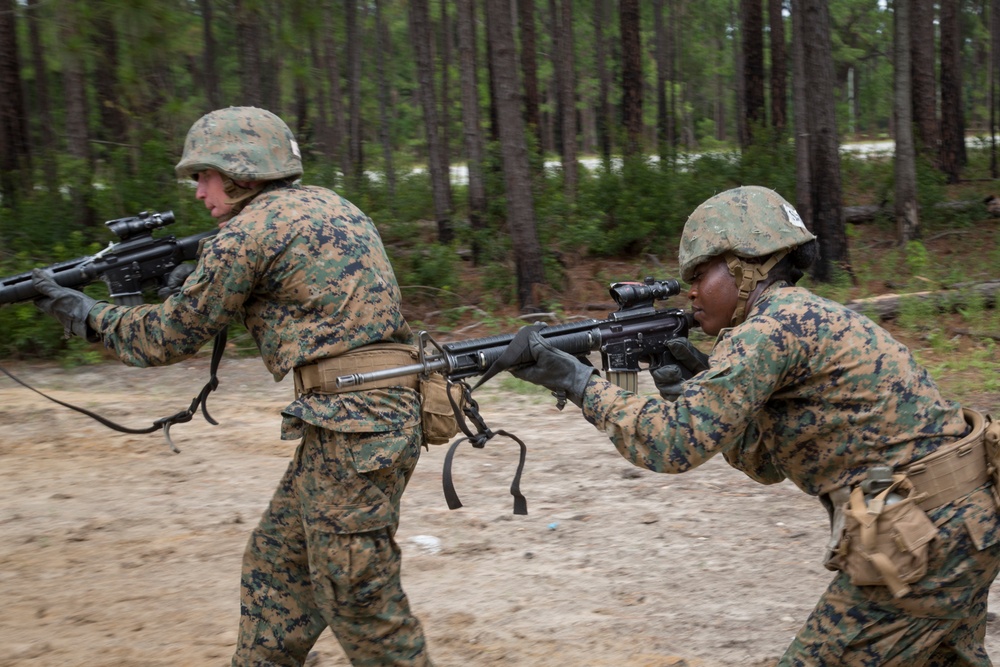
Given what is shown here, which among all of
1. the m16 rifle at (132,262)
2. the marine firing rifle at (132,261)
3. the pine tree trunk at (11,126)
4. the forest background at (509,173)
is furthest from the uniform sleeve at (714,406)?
the pine tree trunk at (11,126)

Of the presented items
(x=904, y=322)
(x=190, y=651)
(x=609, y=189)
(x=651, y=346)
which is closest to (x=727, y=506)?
(x=651, y=346)

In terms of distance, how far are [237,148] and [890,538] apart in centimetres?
245

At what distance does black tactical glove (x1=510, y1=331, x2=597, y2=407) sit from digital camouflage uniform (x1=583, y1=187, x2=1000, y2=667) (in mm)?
166

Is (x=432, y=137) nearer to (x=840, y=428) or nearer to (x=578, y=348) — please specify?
(x=578, y=348)

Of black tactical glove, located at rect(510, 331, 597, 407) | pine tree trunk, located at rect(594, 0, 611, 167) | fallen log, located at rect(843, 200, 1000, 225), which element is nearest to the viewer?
black tactical glove, located at rect(510, 331, 597, 407)

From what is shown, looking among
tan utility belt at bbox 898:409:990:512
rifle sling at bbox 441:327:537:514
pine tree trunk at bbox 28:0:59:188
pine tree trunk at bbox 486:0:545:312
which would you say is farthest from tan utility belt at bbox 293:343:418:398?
pine tree trunk at bbox 486:0:545:312

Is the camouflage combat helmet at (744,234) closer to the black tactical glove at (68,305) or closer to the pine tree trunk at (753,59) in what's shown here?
the black tactical glove at (68,305)

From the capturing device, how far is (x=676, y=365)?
3.54m

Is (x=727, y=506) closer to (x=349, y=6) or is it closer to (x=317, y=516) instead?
(x=317, y=516)

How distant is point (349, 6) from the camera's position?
1730cm

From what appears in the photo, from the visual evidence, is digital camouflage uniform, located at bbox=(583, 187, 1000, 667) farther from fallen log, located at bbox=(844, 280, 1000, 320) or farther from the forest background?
fallen log, located at bbox=(844, 280, 1000, 320)

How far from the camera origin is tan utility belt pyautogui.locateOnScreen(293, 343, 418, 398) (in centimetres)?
338

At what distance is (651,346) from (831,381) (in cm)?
83

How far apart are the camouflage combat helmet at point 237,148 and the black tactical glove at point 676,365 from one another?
4.94 feet
